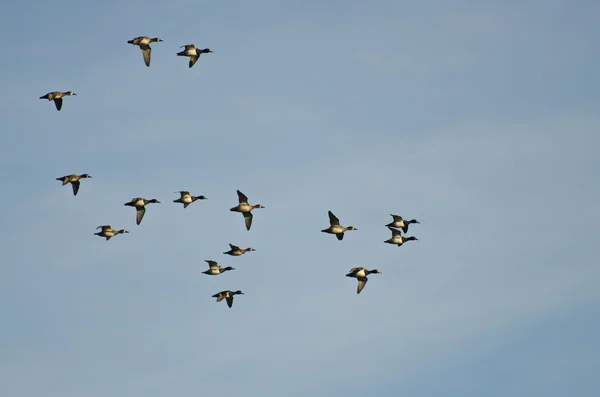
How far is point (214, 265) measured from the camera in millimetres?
128125

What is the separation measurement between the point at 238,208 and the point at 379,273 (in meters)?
13.6

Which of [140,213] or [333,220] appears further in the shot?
[333,220]

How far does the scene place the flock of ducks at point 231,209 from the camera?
118750 mm

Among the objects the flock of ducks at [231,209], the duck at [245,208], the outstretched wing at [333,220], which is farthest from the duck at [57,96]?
the outstretched wing at [333,220]

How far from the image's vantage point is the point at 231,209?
122 metres

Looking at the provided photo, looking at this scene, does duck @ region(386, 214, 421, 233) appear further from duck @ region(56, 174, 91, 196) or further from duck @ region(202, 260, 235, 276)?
duck @ region(56, 174, 91, 196)

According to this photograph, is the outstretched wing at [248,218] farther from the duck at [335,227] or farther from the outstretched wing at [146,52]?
the outstretched wing at [146,52]

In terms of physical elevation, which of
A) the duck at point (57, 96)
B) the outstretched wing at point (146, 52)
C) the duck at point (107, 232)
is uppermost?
the outstretched wing at point (146, 52)

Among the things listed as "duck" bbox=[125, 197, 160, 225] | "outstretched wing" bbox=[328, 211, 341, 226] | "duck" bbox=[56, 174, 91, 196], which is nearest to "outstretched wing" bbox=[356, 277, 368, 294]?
"outstretched wing" bbox=[328, 211, 341, 226]

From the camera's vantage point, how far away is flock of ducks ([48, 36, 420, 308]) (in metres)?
119

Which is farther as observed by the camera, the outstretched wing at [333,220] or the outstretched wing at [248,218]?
the outstretched wing at [333,220]

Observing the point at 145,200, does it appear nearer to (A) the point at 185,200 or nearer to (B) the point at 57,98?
(A) the point at 185,200

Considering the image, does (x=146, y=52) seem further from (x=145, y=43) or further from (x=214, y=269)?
(x=214, y=269)

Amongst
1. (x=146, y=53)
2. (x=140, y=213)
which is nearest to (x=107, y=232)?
(x=140, y=213)
